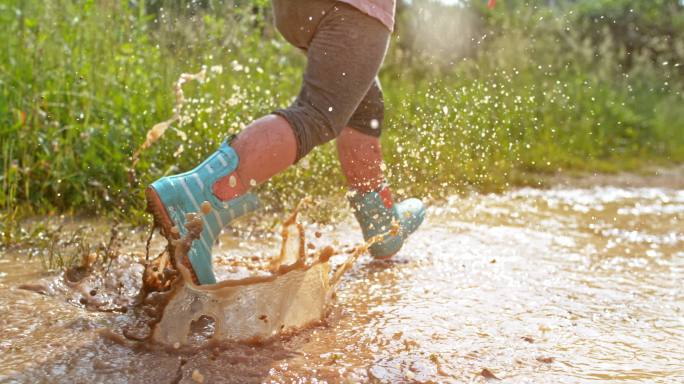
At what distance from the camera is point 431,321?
217 centimetres

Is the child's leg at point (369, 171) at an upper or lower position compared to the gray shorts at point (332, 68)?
lower

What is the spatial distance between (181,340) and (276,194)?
190 centimetres

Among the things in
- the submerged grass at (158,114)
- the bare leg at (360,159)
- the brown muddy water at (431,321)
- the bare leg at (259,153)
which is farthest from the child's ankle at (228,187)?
the submerged grass at (158,114)

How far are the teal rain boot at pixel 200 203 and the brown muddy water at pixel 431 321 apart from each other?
20 cm

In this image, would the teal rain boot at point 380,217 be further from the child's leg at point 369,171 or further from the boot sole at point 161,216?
the boot sole at point 161,216

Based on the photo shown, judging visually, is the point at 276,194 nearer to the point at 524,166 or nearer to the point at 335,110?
the point at 335,110

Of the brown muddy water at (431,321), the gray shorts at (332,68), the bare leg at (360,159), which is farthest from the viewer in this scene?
the bare leg at (360,159)

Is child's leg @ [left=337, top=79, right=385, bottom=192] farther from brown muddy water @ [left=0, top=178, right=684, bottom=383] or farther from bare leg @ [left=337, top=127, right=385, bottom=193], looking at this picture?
brown muddy water @ [left=0, top=178, right=684, bottom=383]

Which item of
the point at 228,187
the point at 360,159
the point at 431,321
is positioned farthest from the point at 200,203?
the point at 360,159

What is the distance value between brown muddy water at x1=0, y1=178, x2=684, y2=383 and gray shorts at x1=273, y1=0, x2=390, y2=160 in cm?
52

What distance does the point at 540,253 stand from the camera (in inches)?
125

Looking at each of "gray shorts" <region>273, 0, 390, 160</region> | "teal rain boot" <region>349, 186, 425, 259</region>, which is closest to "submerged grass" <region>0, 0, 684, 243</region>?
"teal rain boot" <region>349, 186, 425, 259</region>

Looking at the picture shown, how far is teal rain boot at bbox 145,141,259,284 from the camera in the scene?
6.22 ft

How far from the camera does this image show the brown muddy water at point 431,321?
1.74m
